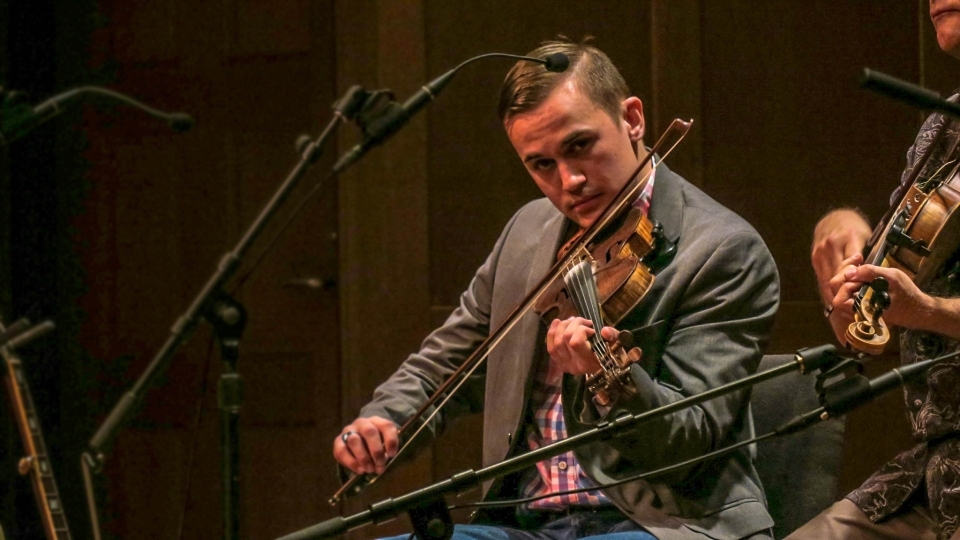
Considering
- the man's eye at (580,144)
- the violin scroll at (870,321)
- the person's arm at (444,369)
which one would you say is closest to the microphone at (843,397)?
the violin scroll at (870,321)

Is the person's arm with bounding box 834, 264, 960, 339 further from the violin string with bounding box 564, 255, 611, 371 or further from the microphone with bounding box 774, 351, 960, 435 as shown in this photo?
the violin string with bounding box 564, 255, 611, 371

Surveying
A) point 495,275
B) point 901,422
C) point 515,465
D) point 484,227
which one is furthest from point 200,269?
point 515,465

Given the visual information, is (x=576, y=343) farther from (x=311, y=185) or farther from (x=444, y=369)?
(x=311, y=185)

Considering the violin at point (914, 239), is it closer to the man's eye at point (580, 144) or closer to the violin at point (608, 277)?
the violin at point (608, 277)

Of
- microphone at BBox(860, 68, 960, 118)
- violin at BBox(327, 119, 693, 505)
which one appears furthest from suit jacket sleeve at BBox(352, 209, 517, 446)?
microphone at BBox(860, 68, 960, 118)

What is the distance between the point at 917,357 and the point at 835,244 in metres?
0.20

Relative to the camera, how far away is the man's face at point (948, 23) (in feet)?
5.31

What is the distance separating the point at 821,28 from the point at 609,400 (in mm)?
1722

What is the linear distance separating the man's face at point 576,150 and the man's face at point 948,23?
51 cm

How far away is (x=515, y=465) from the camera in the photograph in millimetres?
1331

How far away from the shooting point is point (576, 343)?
1.51 m

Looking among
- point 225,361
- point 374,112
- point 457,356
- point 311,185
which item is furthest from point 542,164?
point 311,185

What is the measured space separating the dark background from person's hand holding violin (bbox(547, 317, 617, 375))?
1480mm

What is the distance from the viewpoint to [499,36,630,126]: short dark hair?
1.87 m
